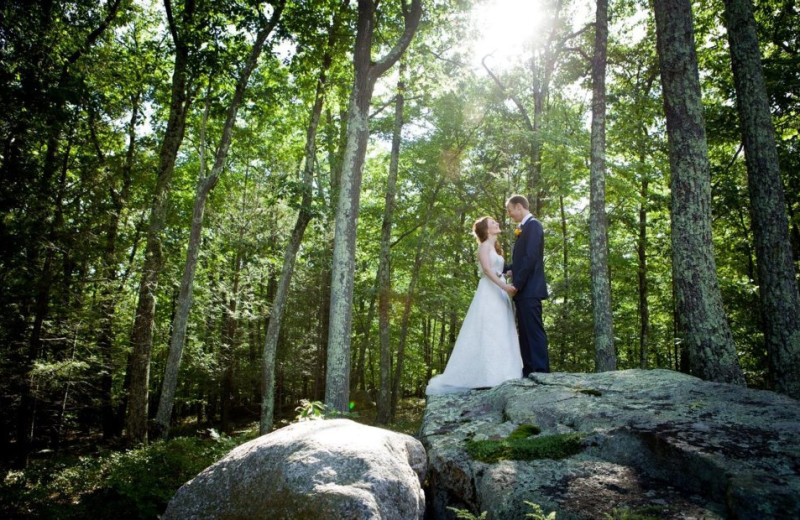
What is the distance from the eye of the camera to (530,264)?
583cm

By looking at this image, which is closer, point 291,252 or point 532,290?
point 532,290

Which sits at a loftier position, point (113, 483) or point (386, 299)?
point (386, 299)

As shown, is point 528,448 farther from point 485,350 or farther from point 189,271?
point 189,271

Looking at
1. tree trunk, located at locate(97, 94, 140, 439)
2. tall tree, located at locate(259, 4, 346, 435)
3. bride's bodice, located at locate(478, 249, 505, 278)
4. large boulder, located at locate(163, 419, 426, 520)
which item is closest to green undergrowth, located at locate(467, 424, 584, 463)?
large boulder, located at locate(163, 419, 426, 520)

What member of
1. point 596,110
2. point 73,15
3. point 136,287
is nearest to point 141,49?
point 73,15

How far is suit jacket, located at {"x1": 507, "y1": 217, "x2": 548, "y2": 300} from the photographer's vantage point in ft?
19.1

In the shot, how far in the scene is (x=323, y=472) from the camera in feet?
9.16

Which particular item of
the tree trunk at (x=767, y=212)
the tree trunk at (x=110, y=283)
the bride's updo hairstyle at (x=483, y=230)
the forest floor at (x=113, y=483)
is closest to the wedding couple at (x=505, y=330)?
the bride's updo hairstyle at (x=483, y=230)

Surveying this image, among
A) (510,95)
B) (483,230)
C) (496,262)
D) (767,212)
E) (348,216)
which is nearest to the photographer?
(496,262)

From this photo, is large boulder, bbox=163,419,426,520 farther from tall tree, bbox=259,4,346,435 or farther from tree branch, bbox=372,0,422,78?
tall tree, bbox=259,4,346,435

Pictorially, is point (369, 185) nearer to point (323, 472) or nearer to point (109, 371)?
point (109, 371)

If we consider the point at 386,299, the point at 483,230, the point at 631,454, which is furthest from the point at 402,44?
the point at 386,299

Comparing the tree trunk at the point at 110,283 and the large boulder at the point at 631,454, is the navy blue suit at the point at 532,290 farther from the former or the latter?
the tree trunk at the point at 110,283

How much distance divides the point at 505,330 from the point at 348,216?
3.37 meters
